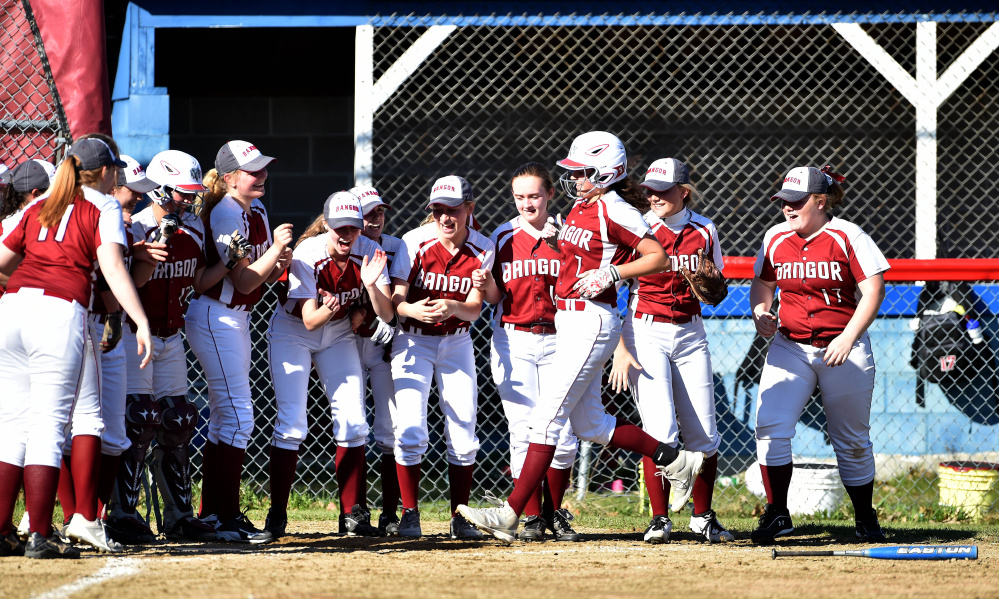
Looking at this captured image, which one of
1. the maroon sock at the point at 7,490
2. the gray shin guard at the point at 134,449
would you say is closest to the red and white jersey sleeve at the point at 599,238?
the gray shin guard at the point at 134,449

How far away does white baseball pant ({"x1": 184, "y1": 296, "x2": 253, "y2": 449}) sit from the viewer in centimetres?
471

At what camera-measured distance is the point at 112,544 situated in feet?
13.3

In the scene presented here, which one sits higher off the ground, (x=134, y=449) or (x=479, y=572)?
(x=134, y=449)

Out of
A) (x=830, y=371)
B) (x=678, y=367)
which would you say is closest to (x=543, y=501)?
(x=678, y=367)

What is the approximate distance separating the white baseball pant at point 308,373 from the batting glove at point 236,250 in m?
0.40

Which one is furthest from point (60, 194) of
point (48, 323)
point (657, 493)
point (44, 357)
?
point (657, 493)

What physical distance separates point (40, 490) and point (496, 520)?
70.5 inches

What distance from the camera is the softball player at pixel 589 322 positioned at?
4.46 m

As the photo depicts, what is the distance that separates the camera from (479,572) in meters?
3.86

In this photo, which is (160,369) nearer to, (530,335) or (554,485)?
(530,335)

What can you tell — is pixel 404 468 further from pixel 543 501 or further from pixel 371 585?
pixel 371 585

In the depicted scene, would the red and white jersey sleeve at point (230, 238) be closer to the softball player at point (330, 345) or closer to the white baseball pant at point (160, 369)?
the softball player at point (330, 345)

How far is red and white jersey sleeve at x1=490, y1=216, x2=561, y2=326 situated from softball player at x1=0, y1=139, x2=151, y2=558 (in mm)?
1785

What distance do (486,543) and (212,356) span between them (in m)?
1.49
